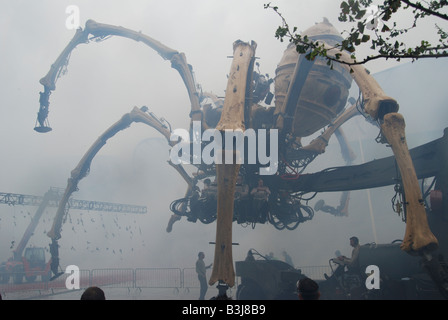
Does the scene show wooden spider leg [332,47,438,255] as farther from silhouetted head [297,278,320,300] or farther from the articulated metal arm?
the articulated metal arm

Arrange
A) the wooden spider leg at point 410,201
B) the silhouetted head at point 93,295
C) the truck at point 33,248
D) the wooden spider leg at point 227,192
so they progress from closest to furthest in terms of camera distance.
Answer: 1. the silhouetted head at point 93,295
2. the wooden spider leg at point 410,201
3. the wooden spider leg at point 227,192
4. the truck at point 33,248

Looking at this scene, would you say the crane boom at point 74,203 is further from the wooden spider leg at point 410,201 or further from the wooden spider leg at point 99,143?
the wooden spider leg at point 410,201

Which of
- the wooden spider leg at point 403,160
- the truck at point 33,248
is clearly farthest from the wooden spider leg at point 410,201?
the truck at point 33,248

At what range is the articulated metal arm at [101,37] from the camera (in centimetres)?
1181

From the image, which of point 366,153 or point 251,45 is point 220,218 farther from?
point 366,153

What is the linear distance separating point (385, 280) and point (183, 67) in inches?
353

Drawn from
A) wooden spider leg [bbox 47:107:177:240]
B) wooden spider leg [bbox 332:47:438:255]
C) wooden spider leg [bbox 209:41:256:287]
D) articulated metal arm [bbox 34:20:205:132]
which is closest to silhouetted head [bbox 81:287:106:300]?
wooden spider leg [bbox 209:41:256:287]

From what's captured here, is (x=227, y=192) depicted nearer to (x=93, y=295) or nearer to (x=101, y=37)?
(x=93, y=295)

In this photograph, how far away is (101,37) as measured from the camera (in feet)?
44.3

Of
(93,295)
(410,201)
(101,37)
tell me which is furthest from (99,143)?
(93,295)

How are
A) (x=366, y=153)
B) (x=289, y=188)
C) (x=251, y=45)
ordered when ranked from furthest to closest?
(x=366, y=153)
(x=289, y=188)
(x=251, y=45)

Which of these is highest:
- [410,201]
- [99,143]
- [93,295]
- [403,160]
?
[99,143]

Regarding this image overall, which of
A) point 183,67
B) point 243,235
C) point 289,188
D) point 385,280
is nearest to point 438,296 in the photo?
point 385,280
